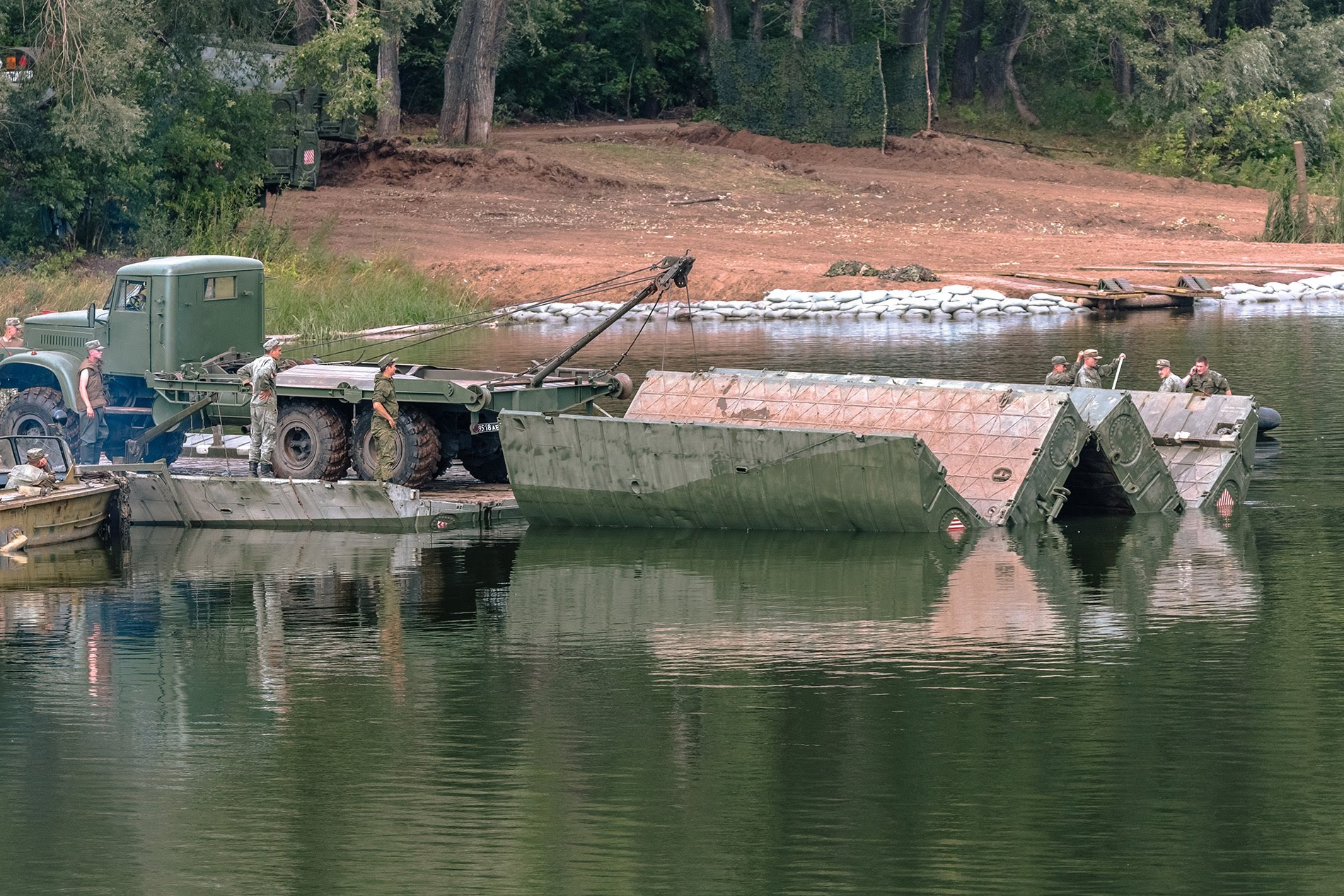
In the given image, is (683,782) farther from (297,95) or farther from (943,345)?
(297,95)

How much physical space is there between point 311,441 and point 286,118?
98.6 ft

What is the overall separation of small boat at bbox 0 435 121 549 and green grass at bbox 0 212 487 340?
56.7 ft

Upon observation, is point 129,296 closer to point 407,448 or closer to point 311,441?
point 311,441

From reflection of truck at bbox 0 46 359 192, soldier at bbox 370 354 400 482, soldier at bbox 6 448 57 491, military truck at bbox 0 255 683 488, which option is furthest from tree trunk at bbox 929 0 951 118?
soldier at bbox 6 448 57 491

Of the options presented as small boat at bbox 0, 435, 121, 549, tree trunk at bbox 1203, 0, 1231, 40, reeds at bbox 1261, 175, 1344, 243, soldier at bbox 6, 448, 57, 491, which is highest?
tree trunk at bbox 1203, 0, 1231, 40

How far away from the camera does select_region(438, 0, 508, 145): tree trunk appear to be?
205 ft

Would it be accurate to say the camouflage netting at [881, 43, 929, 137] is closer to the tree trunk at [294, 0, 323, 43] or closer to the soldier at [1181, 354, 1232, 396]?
the tree trunk at [294, 0, 323, 43]

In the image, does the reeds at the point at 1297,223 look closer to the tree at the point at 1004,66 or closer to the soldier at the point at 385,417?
the tree at the point at 1004,66

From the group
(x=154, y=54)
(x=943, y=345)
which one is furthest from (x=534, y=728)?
(x=154, y=54)

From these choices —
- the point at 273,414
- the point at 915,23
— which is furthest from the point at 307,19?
the point at 273,414

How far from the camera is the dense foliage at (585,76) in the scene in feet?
149

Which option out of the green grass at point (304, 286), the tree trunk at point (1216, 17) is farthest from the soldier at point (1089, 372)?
the tree trunk at point (1216, 17)

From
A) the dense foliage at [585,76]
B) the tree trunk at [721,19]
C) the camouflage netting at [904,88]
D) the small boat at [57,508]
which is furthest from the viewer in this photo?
the tree trunk at [721,19]

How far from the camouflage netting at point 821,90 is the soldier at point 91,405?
4317cm
